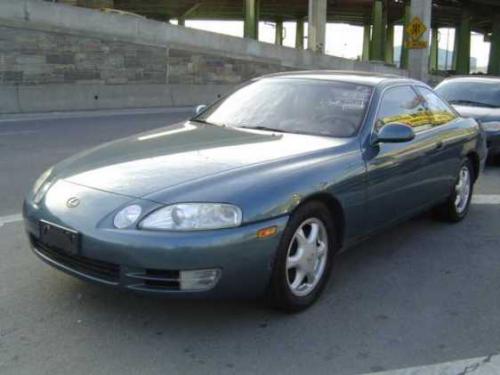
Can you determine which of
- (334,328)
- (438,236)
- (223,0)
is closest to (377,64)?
(223,0)

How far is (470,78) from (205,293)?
9233 mm

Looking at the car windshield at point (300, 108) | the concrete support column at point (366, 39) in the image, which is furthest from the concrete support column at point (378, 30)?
the car windshield at point (300, 108)

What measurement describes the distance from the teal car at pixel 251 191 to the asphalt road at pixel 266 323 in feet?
0.92

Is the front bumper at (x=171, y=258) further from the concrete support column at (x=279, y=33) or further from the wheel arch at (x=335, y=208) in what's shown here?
the concrete support column at (x=279, y=33)

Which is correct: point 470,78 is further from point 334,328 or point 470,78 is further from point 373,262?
point 334,328

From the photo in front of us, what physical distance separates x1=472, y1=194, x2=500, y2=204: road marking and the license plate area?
4.98 meters

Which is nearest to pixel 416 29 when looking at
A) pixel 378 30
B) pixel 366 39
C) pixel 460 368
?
pixel 460 368

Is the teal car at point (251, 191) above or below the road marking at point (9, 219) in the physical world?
above

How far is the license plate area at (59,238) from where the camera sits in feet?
11.2

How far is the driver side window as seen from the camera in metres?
4.79

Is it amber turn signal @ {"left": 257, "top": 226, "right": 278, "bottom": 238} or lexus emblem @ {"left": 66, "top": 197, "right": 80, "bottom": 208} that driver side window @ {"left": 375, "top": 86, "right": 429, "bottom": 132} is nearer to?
amber turn signal @ {"left": 257, "top": 226, "right": 278, "bottom": 238}

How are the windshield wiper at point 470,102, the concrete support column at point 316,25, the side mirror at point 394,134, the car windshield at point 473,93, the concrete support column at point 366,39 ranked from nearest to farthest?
1. the side mirror at point 394,134
2. the windshield wiper at point 470,102
3. the car windshield at point 473,93
4. the concrete support column at point 316,25
5. the concrete support column at point 366,39

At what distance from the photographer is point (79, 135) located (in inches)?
459

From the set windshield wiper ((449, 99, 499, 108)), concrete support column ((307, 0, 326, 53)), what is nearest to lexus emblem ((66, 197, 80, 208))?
windshield wiper ((449, 99, 499, 108))
